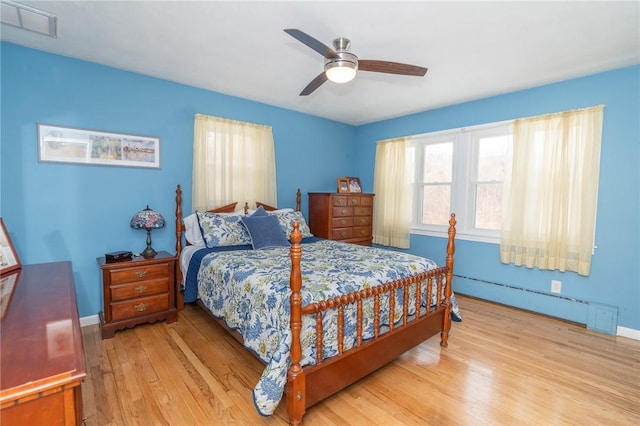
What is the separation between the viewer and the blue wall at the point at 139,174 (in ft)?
8.41

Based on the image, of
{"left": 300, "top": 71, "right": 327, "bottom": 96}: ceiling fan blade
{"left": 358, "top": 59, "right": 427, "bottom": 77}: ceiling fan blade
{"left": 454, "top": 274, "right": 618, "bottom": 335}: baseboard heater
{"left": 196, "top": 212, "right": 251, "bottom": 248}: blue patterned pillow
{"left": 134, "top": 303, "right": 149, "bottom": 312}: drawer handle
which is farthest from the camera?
{"left": 196, "top": 212, "right": 251, "bottom": 248}: blue patterned pillow

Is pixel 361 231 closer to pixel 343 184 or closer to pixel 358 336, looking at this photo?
pixel 343 184

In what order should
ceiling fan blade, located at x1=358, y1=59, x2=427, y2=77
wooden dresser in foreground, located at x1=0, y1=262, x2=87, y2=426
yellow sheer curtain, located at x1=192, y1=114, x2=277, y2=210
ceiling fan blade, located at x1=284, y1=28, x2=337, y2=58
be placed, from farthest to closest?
yellow sheer curtain, located at x1=192, y1=114, x2=277, y2=210
ceiling fan blade, located at x1=358, y1=59, x2=427, y2=77
ceiling fan blade, located at x1=284, y1=28, x2=337, y2=58
wooden dresser in foreground, located at x1=0, y1=262, x2=87, y2=426

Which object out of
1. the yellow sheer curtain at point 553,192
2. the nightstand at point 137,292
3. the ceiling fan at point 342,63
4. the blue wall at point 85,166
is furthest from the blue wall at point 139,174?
the ceiling fan at point 342,63

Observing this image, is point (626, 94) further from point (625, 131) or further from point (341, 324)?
point (341, 324)

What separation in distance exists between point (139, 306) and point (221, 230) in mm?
1014

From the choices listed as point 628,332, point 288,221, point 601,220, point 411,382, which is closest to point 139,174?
point 288,221

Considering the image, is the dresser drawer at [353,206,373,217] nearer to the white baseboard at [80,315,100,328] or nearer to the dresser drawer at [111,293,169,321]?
the dresser drawer at [111,293,169,321]

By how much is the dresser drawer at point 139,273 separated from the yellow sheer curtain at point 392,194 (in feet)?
10.1

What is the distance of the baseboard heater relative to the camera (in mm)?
2855

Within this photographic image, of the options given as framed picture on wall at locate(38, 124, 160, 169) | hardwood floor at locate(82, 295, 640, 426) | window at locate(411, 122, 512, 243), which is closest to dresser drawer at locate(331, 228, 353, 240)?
window at locate(411, 122, 512, 243)

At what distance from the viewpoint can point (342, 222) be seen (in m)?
4.30

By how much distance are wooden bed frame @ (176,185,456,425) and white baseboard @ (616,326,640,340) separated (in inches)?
67.7

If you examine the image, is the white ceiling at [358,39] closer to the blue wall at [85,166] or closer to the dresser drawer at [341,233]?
the blue wall at [85,166]
